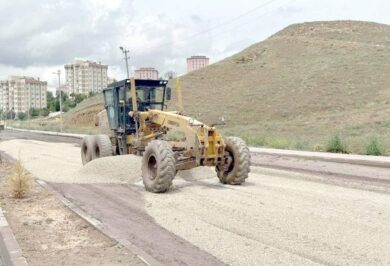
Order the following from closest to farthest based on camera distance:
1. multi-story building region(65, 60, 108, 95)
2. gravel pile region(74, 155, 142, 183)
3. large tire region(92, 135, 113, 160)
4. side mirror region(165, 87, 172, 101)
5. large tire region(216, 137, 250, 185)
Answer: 1. large tire region(216, 137, 250, 185)
2. gravel pile region(74, 155, 142, 183)
3. side mirror region(165, 87, 172, 101)
4. large tire region(92, 135, 113, 160)
5. multi-story building region(65, 60, 108, 95)

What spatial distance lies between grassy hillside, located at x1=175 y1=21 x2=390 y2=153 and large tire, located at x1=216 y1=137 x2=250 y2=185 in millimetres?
12613

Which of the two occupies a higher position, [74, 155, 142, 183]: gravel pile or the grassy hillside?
the grassy hillside

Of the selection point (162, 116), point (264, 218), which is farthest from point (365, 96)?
point (264, 218)

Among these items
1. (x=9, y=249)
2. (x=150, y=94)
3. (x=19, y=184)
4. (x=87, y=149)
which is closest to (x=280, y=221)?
(x=9, y=249)

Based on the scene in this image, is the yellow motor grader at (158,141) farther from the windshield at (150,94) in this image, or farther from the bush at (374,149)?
the bush at (374,149)

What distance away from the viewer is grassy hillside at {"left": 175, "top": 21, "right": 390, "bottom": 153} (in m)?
38.0

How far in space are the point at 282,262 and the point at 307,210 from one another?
9.42 ft

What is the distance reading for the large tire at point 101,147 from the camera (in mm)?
15258

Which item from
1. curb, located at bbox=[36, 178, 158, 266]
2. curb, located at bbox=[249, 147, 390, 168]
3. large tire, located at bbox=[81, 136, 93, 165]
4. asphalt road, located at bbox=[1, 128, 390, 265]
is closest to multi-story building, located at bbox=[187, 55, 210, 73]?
curb, located at bbox=[249, 147, 390, 168]

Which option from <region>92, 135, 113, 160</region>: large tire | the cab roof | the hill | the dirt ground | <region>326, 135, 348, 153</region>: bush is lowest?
the dirt ground

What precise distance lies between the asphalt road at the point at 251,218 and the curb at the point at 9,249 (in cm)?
130

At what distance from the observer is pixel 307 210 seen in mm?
8766

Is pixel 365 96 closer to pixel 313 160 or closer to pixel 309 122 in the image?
pixel 309 122

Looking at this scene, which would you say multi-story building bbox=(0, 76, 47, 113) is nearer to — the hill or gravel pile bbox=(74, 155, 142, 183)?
the hill
